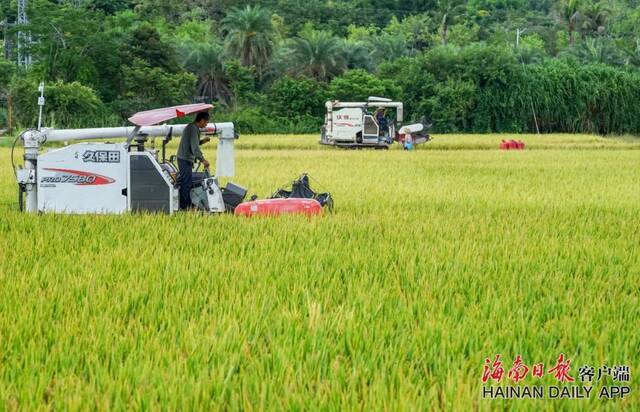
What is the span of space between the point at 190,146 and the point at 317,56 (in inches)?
1560

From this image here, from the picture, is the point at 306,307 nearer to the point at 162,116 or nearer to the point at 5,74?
the point at 162,116

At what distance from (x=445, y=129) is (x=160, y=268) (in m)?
40.9

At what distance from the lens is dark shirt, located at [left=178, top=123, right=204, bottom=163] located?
916 centimetres

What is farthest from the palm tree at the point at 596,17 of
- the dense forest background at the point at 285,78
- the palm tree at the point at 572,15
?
the dense forest background at the point at 285,78

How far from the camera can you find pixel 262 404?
313 centimetres

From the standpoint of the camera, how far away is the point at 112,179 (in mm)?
8820

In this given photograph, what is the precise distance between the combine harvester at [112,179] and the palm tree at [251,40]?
41397mm

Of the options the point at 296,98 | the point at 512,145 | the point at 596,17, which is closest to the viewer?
the point at 512,145

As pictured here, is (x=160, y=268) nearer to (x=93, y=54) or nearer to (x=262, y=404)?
(x=262, y=404)

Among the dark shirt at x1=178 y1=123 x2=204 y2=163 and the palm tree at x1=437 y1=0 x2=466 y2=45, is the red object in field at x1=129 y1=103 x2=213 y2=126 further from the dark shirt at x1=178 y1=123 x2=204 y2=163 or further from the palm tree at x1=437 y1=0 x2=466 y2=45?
the palm tree at x1=437 y1=0 x2=466 y2=45

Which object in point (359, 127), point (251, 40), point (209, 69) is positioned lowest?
point (359, 127)

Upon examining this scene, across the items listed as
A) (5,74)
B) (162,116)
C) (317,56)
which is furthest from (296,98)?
(162,116)

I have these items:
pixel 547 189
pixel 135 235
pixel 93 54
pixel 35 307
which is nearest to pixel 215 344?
pixel 35 307

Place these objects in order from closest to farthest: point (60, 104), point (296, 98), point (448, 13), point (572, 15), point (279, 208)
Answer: point (279, 208)
point (60, 104)
point (296, 98)
point (572, 15)
point (448, 13)
